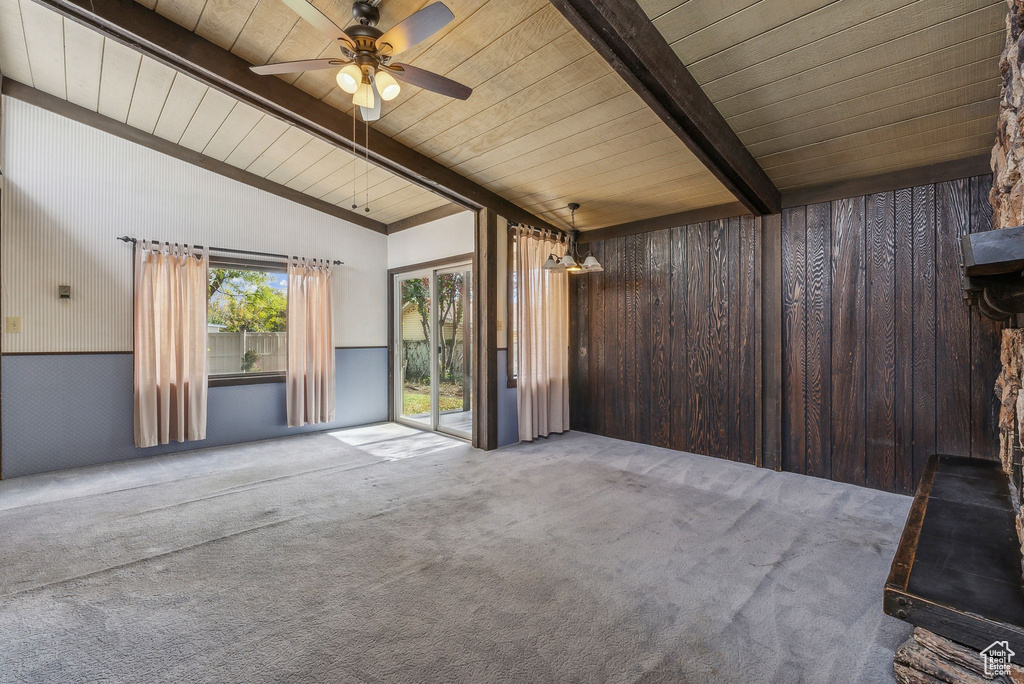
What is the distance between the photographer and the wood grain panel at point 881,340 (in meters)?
3.23

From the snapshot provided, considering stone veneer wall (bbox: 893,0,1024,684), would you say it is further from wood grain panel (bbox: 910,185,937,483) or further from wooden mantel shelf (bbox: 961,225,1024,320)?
wood grain panel (bbox: 910,185,937,483)

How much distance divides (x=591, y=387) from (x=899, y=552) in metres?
3.43

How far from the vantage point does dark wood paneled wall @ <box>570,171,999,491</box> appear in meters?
3.01

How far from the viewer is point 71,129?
3.69m

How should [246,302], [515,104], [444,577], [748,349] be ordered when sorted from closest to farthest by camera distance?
[444,577]
[515,104]
[748,349]
[246,302]

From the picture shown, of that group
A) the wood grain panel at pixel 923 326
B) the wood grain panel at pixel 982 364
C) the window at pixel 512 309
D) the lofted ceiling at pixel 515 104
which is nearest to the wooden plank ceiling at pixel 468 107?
the lofted ceiling at pixel 515 104

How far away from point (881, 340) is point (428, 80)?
3.63m

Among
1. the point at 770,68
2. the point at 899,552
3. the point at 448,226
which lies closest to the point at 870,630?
the point at 899,552

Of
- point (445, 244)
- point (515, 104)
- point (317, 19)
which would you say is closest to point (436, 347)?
point (445, 244)

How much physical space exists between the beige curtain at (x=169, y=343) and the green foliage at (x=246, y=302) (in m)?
0.23

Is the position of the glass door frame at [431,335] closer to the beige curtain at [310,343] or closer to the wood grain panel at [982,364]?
the beige curtain at [310,343]

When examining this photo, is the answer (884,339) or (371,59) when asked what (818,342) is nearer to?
(884,339)

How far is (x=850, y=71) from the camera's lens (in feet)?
7.35

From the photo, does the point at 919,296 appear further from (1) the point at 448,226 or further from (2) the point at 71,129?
(2) the point at 71,129
